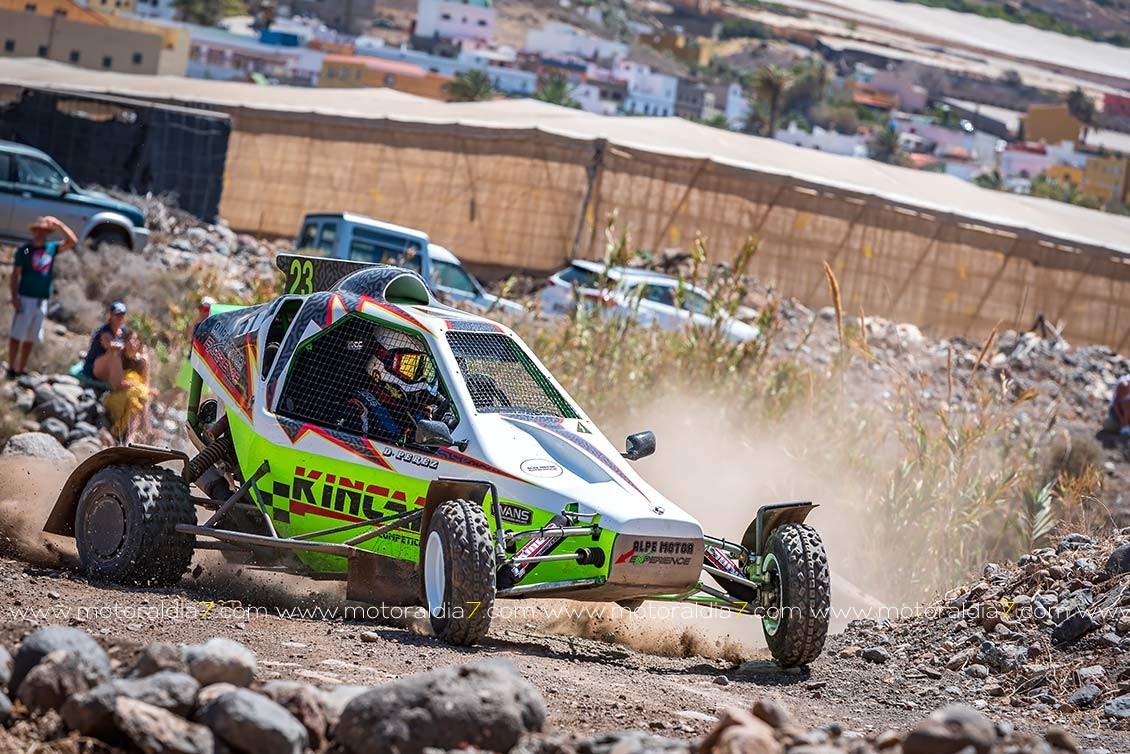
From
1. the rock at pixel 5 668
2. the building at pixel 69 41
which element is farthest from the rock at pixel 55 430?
the building at pixel 69 41

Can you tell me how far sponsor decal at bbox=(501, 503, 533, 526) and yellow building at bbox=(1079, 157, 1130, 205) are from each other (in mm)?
109626

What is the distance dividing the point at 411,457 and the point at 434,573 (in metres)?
0.92

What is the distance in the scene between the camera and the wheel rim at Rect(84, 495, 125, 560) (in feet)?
29.9

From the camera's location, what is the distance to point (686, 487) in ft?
46.6

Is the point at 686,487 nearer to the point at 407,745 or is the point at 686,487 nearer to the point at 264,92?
the point at 407,745

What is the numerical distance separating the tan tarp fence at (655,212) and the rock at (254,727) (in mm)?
24339

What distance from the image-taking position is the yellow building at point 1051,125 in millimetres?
138375

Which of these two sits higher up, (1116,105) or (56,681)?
(1116,105)

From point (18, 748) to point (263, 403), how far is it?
4702 millimetres

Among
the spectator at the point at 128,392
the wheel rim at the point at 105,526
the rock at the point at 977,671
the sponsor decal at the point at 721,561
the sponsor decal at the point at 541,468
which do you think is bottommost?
the spectator at the point at 128,392

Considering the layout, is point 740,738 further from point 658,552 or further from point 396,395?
point 396,395

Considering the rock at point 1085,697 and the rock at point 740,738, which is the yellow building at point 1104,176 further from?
the rock at point 740,738

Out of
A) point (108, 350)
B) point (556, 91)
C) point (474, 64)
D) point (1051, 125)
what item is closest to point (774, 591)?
point (108, 350)

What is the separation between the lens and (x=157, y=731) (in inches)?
191
